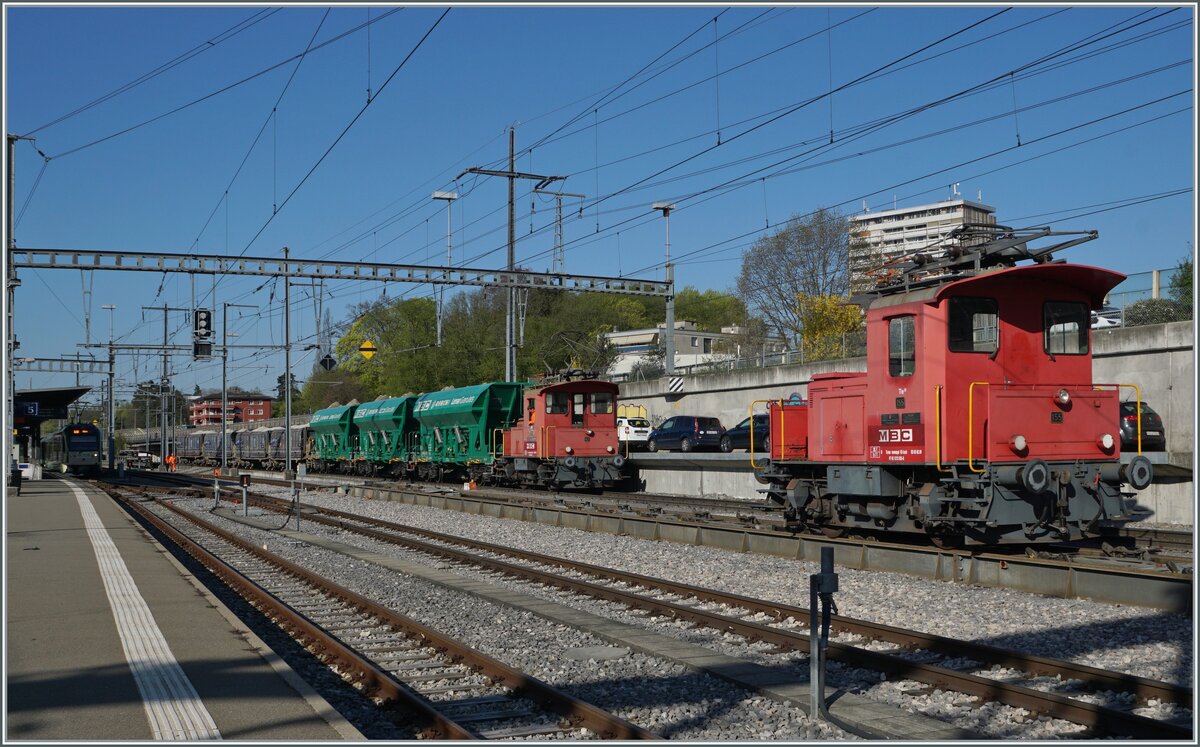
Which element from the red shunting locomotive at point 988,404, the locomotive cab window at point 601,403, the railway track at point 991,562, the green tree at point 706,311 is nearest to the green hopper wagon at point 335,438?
the locomotive cab window at point 601,403

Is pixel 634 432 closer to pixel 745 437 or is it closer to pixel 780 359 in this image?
pixel 780 359

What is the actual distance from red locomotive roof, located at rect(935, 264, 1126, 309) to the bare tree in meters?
43.0

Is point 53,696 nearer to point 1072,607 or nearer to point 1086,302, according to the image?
point 1072,607

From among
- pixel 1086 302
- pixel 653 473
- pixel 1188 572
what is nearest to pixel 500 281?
pixel 653 473

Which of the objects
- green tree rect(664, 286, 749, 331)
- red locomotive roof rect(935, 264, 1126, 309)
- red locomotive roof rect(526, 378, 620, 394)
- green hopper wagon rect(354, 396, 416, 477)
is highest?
green tree rect(664, 286, 749, 331)

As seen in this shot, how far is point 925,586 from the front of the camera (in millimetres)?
12266

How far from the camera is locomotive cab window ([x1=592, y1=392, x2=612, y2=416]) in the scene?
31.6 meters

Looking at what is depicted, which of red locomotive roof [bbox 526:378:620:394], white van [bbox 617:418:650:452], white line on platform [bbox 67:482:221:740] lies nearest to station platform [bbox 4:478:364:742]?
white line on platform [bbox 67:482:221:740]

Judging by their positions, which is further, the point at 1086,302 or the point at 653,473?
the point at 653,473

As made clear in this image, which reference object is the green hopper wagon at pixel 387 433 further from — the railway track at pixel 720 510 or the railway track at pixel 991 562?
the railway track at pixel 991 562

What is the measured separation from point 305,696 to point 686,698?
2.74 meters

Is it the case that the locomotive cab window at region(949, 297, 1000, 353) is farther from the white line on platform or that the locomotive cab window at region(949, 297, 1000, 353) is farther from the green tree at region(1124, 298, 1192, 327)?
the green tree at region(1124, 298, 1192, 327)

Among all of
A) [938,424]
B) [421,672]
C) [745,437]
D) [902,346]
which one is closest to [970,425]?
[938,424]

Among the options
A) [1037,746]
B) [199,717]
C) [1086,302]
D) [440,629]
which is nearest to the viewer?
[1037,746]
